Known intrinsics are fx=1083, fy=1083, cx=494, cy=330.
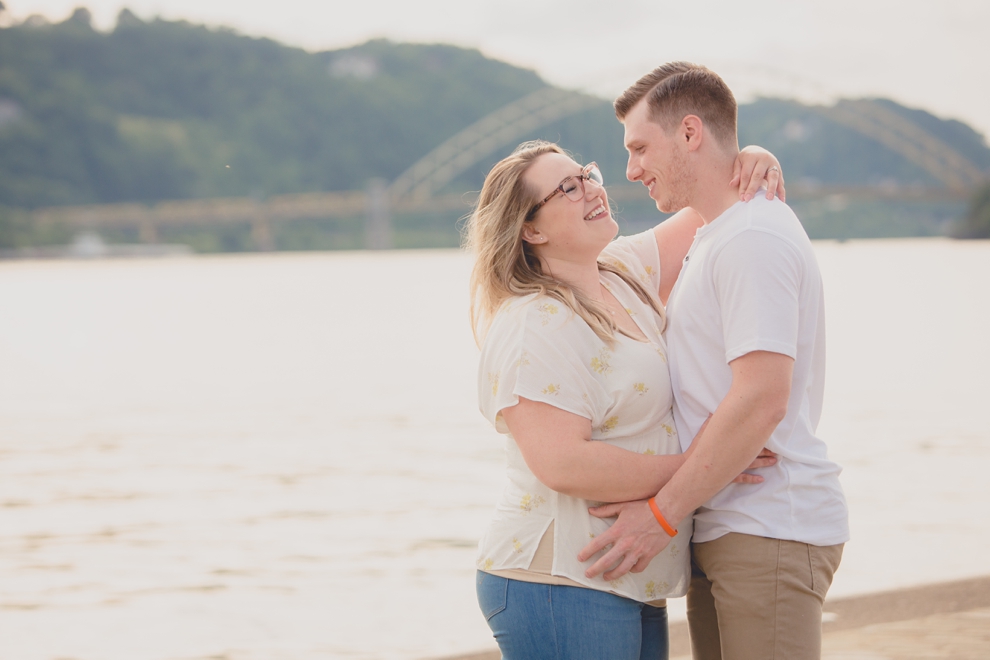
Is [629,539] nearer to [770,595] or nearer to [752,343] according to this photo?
[770,595]

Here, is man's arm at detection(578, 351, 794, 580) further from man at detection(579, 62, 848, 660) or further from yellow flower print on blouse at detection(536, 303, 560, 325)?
yellow flower print on blouse at detection(536, 303, 560, 325)

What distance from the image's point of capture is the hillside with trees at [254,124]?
75.8 meters

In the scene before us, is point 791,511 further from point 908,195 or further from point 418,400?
point 908,195

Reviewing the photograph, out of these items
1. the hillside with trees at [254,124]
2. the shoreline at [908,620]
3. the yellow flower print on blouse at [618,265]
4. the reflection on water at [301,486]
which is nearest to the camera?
the yellow flower print on blouse at [618,265]

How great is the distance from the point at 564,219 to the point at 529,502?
1.95 ft

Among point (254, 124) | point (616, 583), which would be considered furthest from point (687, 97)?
point (254, 124)

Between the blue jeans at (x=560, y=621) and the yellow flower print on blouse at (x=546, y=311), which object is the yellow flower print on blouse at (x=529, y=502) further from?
the yellow flower print on blouse at (x=546, y=311)

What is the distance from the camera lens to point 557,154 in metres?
2.34

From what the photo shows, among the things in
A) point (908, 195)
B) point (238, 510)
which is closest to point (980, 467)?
point (238, 510)

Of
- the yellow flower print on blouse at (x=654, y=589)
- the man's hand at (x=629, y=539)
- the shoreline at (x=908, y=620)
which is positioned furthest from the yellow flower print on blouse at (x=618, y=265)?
the shoreline at (x=908, y=620)

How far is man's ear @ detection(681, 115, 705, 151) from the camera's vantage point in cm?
226

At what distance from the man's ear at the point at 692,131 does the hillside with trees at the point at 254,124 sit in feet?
213

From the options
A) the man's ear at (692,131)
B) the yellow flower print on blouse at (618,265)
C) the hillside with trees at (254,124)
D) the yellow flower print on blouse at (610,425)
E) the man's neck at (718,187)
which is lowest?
the yellow flower print on blouse at (610,425)

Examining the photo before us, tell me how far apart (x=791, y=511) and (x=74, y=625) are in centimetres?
435
